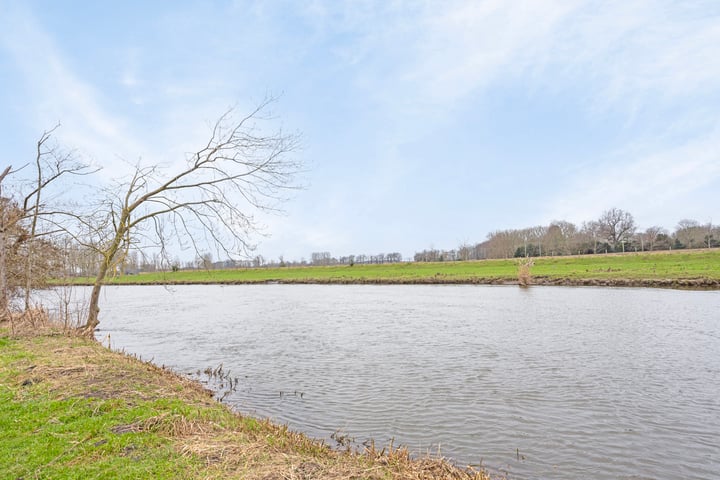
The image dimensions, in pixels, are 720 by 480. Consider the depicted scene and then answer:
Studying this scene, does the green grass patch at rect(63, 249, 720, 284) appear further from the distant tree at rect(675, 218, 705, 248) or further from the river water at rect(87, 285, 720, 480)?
the distant tree at rect(675, 218, 705, 248)

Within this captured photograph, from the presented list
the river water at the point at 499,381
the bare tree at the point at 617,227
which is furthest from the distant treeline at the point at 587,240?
the river water at the point at 499,381

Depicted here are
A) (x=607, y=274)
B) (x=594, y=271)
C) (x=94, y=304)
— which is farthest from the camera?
(x=594, y=271)

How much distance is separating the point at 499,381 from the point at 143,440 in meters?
7.65

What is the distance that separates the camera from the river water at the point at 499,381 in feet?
22.0

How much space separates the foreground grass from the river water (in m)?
1.50

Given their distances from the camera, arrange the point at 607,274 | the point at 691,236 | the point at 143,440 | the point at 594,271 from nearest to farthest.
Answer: the point at 143,440 < the point at 607,274 < the point at 594,271 < the point at 691,236

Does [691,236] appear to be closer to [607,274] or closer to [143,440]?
[607,274]

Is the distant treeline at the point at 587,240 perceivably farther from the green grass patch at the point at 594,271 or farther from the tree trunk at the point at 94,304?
the tree trunk at the point at 94,304

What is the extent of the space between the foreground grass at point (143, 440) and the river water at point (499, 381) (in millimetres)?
1500

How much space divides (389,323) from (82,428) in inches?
603

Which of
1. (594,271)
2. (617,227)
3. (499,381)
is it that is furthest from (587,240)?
(499,381)

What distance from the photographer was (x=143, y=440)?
543 cm

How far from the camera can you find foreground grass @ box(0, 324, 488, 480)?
15.3 ft

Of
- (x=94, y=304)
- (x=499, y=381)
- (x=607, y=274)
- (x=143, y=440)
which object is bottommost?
(x=499, y=381)
